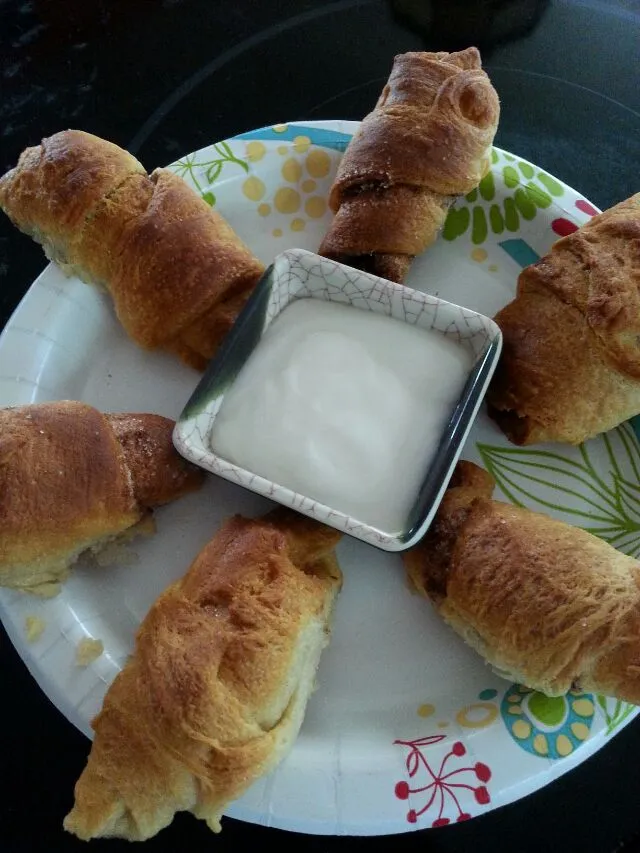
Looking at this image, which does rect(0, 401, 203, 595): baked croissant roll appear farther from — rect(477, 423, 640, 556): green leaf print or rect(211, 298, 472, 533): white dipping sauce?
rect(477, 423, 640, 556): green leaf print

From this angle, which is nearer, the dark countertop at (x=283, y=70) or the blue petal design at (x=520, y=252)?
the blue petal design at (x=520, y=252)

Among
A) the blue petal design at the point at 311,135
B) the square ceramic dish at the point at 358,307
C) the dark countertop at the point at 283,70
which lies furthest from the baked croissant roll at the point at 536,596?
the dark countertop at the point at 283,70

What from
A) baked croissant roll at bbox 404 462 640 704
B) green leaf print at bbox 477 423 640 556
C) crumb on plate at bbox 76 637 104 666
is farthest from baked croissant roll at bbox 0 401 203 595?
green leaf print at bbox 477 423 640 556

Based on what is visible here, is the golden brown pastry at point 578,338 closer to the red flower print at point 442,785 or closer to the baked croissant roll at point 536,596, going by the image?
the baked croissant roll at point 536,596

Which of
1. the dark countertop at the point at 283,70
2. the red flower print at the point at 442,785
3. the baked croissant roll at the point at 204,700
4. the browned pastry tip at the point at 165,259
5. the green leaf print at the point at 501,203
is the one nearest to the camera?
the baked croissant roll at the point at 204,700

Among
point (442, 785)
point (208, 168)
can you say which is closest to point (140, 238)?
point (208, 168)

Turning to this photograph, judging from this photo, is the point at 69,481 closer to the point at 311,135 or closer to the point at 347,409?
the point at 347,409

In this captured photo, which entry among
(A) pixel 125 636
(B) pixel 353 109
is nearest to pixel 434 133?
(B) pixel 353 109
